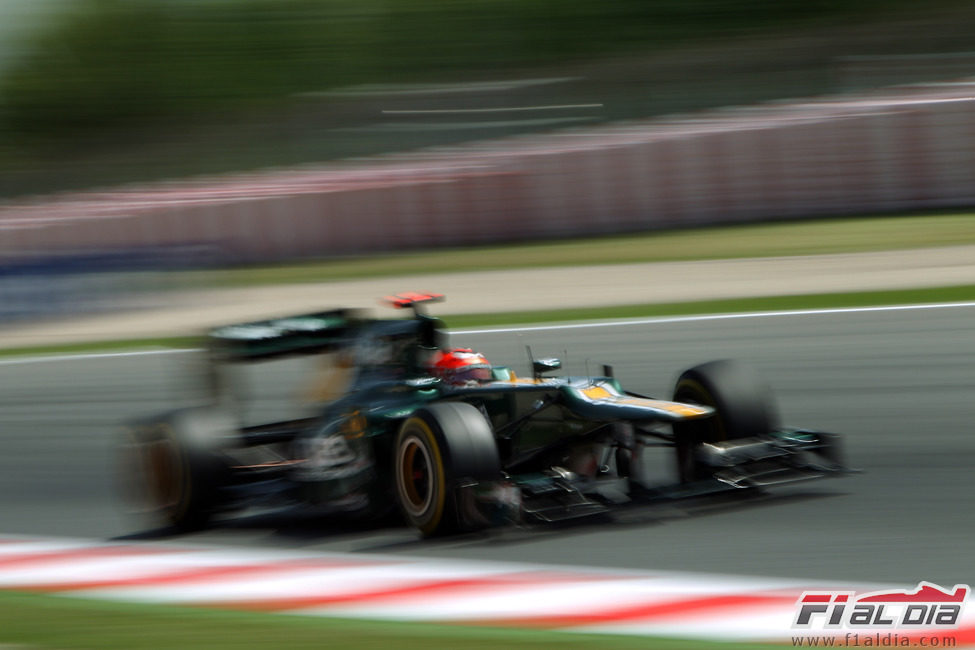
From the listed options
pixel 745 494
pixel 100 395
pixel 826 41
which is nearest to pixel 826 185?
pixel 826 41

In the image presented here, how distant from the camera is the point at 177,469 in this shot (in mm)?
6828

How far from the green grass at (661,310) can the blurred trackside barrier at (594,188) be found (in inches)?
143

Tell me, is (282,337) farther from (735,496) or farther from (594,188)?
(594,188)

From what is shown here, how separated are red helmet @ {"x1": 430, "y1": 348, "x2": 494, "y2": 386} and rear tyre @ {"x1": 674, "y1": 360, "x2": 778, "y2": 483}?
3.07 feet

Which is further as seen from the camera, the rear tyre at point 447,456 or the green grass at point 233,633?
the rear tyre at point 447,456

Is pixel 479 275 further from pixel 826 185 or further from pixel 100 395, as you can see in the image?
pixel 100 395

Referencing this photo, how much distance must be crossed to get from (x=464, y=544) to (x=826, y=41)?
1939 centimetres

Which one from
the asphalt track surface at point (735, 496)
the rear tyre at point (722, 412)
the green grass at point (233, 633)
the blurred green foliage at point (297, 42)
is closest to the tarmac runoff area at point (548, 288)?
the asphalt track surface at point (735, 496)

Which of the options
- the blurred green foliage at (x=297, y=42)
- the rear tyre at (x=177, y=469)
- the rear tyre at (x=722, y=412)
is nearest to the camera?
the rear tyre at (x=722, y=412)

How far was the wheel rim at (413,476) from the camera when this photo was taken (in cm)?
588

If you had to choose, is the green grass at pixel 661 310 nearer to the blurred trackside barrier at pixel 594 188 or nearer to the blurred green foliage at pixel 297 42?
the blurred trackside barrier at pixel 594 188

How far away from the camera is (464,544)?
5770mm

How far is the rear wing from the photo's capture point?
23.1 ft

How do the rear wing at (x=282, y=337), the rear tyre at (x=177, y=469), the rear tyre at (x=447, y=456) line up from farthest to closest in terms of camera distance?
1. the rear wing at (x=282, y=337)
2. the rear tyre at (x=177, y=469)
3. the rear tyre at (x=447, y=456)
